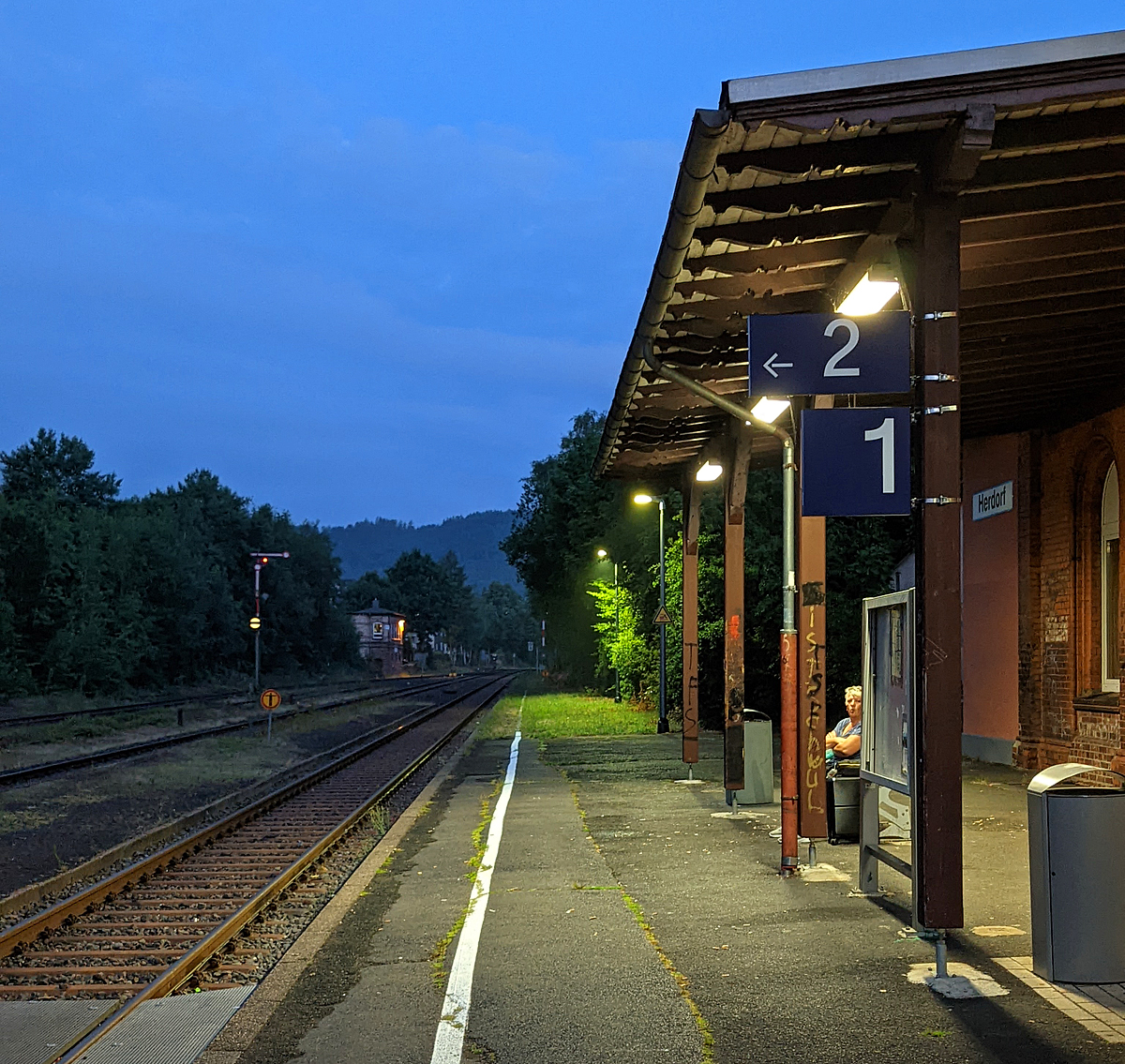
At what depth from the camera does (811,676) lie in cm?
1024

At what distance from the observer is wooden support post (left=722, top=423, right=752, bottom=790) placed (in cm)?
1327

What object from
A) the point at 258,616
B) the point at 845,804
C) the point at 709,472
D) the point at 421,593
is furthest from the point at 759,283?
the point at 421,593

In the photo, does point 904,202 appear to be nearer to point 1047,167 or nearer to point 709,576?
Answer: point 1047,167

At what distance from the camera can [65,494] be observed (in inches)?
3374

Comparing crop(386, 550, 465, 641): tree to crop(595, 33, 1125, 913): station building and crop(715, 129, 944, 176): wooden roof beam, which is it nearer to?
crop(595, 33, 1125, 913): station building

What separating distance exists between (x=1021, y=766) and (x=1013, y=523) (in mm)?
3059

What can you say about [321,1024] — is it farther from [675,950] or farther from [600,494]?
[600,494]

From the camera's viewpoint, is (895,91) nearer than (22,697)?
Yes

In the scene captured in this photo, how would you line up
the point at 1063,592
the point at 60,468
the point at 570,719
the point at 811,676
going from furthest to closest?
the point at 60,468 < the point at 570,719 < the point at 1063,592 < the point at 811,676

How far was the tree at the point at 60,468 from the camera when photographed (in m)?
85.6

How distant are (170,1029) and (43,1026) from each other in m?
0.76

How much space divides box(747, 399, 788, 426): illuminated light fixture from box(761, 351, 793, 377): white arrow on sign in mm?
3352

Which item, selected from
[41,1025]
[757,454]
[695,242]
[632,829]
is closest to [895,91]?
[695,242]

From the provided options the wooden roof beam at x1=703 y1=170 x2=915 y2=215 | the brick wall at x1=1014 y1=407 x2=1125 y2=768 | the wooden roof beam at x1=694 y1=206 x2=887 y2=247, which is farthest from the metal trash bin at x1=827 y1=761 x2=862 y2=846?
the wooden roof beam at x1=703 y1=170 x2=915 y2=215
